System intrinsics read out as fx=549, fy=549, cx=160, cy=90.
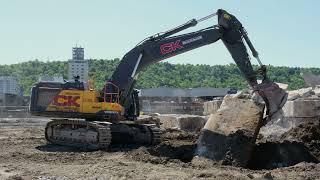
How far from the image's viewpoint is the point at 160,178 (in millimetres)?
9266

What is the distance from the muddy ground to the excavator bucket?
2215 mm

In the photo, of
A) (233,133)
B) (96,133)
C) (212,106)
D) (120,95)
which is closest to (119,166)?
(233,133)

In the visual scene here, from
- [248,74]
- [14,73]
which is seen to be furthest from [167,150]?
[14,73]

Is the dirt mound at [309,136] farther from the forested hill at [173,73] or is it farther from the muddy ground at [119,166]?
the forested hill at [173,73]

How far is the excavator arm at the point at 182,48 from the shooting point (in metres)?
14.4

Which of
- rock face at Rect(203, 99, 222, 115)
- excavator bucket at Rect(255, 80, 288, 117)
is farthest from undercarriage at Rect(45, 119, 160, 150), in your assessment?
rock face at Rect(203, 99, 222, 115)

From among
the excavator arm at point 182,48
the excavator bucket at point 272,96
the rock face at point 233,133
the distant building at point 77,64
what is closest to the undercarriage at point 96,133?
the excavator arm at point 182,48

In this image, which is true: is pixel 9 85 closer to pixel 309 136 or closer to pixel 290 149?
pixel 309 136

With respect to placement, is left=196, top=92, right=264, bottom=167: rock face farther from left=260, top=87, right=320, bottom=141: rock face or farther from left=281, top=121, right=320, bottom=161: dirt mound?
left=260, top=87, right=320, bottom=141: rock face

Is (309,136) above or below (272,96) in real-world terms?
below

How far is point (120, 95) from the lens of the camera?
15.1 m

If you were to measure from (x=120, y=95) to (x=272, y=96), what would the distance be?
4258 mm

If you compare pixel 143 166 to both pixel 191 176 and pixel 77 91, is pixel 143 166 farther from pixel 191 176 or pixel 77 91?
pixel 77 91

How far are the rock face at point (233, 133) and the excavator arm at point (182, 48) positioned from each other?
30.9 inches
